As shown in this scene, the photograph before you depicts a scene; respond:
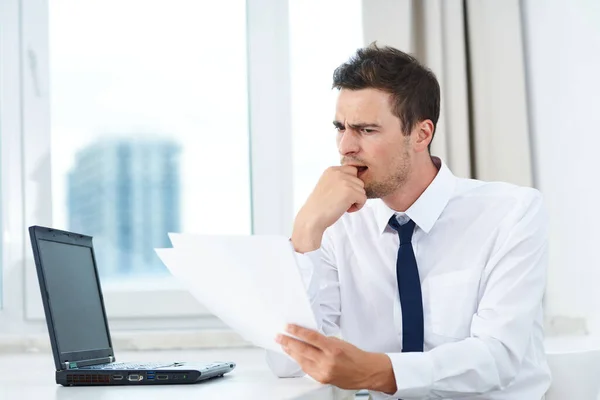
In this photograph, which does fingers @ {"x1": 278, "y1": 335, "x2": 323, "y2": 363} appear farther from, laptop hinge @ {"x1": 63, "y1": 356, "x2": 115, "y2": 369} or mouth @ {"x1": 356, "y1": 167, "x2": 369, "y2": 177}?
mouth @ {"x1": 356, "y1": 167, "x2": 369, "y2": 177}

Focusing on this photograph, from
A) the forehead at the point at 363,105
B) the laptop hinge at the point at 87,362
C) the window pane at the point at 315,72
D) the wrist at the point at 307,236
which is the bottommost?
the laptop hinge at the point at 87,362

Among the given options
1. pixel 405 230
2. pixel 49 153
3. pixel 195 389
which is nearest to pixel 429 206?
pixel 405 230

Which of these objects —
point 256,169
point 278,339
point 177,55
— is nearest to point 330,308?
point 278,339

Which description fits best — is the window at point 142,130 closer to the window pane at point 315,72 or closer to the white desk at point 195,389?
the window pane at point 315,72

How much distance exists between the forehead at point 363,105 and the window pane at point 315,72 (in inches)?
33.2

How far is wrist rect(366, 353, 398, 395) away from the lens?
1.36 m

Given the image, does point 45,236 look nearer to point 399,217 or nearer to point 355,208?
point 355,208

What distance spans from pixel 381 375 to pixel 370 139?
56 centimetres

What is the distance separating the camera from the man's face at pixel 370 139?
5.60ft

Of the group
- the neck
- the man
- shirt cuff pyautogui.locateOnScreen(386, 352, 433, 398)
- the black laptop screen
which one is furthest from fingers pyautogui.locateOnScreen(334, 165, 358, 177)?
the black laptop screen

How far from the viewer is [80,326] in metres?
1.57

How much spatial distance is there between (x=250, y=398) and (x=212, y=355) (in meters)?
1.05

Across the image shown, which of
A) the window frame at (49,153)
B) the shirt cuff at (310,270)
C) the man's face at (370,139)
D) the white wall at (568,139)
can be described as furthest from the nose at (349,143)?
the window frame at (49,153)

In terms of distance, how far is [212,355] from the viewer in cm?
225
